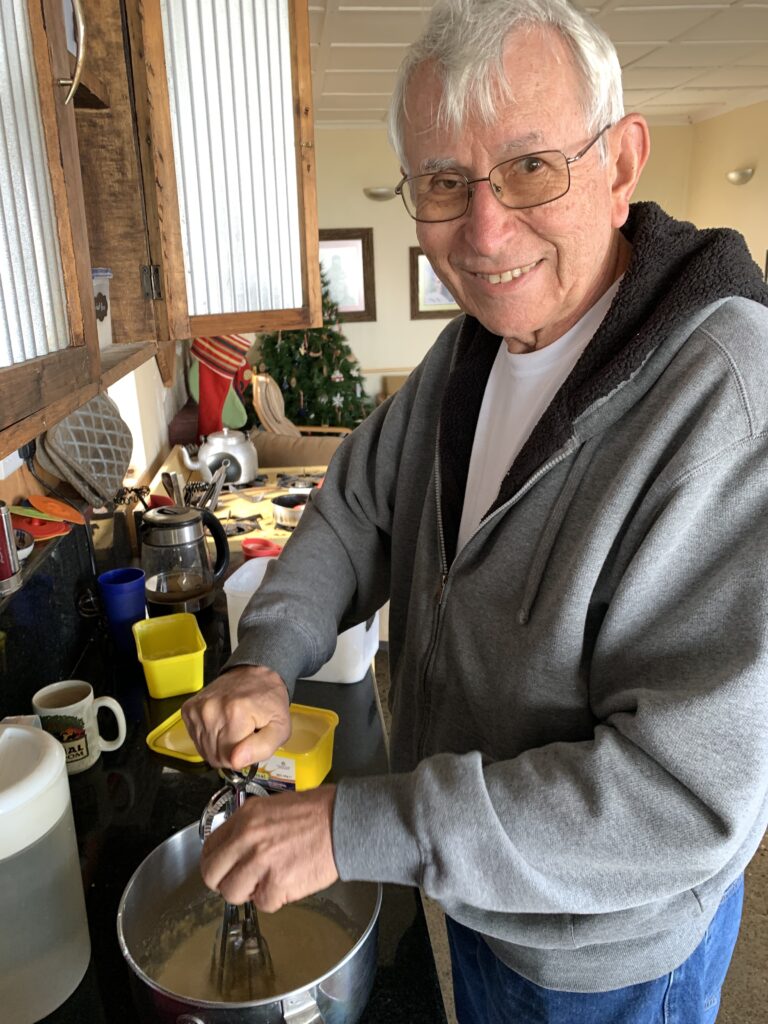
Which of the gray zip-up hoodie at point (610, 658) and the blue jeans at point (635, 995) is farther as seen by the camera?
the blue jeans at point (635, 995)

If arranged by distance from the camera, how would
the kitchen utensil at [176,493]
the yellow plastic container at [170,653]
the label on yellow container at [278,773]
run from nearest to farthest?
the label on yellow container at [278,773]
the yellow plastic container at [170,653]
the kitchen utensil at [176,493]

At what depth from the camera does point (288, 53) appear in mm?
1399

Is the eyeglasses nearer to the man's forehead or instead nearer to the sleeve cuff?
the man's forehead

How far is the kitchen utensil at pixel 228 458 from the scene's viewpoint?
2926mm

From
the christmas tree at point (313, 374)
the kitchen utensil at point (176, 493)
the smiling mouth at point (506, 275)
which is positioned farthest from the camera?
the christmas tree at point (313, 374)

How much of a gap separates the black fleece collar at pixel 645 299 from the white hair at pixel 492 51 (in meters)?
0.12

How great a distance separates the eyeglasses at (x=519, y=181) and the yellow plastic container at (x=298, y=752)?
66cm

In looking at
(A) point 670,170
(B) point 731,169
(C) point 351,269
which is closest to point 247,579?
(C) point 351,269

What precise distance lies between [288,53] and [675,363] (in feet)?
3.74

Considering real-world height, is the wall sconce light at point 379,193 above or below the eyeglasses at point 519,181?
above

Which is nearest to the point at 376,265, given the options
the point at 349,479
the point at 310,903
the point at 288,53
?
the point at 288,53

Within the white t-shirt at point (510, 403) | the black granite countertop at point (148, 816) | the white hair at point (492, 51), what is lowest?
the black granite countertop at point (148, 816)

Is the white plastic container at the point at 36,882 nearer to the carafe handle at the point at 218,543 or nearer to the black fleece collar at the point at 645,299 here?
the black fleece collar at the point at 645,299

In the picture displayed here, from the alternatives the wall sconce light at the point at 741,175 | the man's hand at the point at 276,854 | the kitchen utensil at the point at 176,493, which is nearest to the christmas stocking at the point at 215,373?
the kitchen utensil at the point at 176,493
